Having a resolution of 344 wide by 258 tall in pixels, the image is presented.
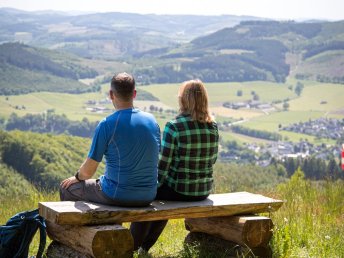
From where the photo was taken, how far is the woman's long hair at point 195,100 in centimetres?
460

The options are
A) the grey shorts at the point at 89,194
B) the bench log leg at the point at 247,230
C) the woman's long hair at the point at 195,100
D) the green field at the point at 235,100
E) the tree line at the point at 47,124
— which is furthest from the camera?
the green field at the point at 235,100

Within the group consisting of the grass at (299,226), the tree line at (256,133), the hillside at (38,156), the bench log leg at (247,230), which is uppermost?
the bench log leg at (247,230)

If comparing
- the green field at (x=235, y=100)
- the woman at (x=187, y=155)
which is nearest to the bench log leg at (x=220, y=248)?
the woman at (x=187, y=155)

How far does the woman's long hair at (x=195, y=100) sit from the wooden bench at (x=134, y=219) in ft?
2.13

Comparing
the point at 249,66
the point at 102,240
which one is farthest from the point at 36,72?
the point at 102,240

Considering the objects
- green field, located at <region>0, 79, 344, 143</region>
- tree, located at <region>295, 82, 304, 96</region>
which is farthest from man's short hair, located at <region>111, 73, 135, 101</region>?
tree, located at <region>295, 82, 304, 96</region>

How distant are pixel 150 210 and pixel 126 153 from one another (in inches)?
16.5

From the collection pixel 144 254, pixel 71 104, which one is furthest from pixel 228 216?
pixel 71 104

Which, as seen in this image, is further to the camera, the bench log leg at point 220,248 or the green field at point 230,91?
the green field at point 230,91

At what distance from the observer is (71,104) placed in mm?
135625

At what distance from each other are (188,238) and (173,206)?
877 millimetres

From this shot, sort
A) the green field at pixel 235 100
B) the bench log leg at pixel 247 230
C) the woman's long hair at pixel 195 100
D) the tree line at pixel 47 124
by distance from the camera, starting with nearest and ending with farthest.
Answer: the woman's long hair at pixel 195 100, the bench log leg at pixel 247 230, the tree line at pixel 47 124, the green field at pixel 235 100

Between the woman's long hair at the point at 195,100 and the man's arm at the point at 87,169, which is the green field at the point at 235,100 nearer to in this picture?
the woman's long hair at the point at 195,100

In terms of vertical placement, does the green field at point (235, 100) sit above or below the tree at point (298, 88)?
below
